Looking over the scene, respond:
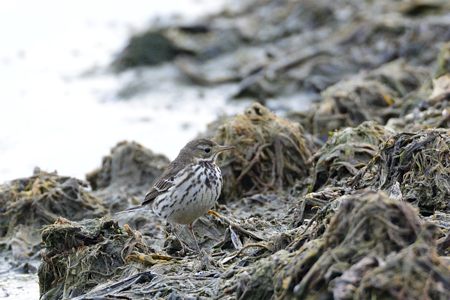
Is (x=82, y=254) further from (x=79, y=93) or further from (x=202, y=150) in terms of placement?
(x=79, y=93)

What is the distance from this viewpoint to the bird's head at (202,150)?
8.72 m

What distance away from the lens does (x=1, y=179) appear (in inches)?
496

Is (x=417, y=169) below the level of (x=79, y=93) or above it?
below

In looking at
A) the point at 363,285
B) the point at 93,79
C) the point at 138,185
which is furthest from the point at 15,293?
the point at 93,79

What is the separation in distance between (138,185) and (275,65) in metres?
5.53

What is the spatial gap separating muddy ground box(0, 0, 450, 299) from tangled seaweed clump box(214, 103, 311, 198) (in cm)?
1

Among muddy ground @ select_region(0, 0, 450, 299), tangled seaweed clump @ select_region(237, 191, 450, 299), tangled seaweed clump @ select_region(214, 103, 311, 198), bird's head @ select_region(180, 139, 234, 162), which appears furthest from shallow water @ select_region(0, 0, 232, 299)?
tangled seaweed clump @ select_region(237, 191, 450, 299)

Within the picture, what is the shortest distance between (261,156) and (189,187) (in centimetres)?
216

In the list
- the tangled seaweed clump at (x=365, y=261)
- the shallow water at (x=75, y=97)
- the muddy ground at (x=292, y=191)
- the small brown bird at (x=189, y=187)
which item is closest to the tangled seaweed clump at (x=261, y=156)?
the muddy ground at (x=292, y=191)

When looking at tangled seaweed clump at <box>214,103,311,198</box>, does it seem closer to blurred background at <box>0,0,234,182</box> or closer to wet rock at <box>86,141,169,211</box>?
wet rock at <box>86,141,169,211</box>

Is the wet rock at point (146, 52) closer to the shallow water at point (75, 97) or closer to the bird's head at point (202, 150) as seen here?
the shallow water at point (75, 97)

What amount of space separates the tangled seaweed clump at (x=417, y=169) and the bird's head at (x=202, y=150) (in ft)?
4.65

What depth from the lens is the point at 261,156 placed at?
10375mm

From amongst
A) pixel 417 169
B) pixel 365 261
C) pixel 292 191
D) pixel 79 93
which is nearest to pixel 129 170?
pixel 292 191
